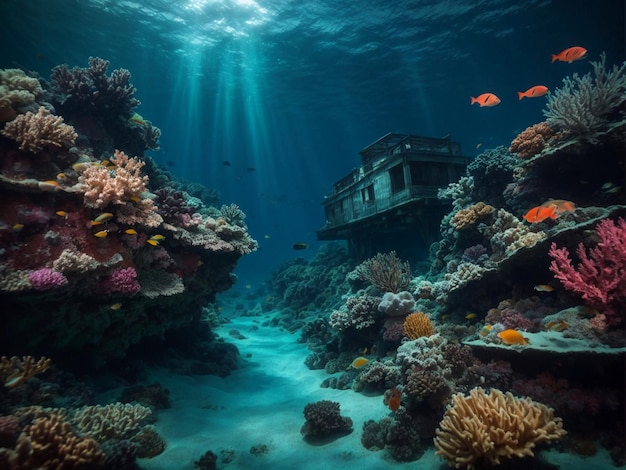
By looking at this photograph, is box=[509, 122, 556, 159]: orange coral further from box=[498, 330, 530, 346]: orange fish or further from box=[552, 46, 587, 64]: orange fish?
box=[498, 330, 530, 346]: orange fish

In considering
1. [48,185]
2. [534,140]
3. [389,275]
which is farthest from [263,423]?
[534,140]

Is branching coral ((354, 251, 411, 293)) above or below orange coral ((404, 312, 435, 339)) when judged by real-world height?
above

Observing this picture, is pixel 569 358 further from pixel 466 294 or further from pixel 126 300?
pixel 126 300

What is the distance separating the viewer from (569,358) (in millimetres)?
4180

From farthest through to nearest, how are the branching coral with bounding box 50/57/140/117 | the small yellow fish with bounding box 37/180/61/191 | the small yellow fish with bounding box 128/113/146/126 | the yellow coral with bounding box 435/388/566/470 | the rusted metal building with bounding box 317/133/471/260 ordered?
the rusted metal building with bounding box 317/133/471/260 < the small yellow fish with bounding box 128/113/146/126 < the branching coral with bounding box 50/57/140/117 < the small yellow fish with bounding box 37/180/61/191 < the yellow coral with bounding box 435/388/566/470

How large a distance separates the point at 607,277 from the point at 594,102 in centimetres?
461

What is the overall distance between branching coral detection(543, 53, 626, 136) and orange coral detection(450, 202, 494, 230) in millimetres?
2786

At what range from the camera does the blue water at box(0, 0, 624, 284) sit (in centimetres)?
2061

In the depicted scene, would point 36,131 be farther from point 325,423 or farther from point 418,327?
point 418,327

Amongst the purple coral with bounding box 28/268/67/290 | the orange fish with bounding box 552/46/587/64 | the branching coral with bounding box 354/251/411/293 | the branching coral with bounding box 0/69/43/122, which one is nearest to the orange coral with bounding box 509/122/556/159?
the orange fish with bounding box 552/46/587/64

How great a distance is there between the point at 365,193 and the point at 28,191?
1414 centimetres

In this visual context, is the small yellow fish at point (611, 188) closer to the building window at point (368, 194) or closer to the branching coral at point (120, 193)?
the branching coral at point (120, 193)

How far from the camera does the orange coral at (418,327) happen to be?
7.32 meters

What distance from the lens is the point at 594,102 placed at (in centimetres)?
671
